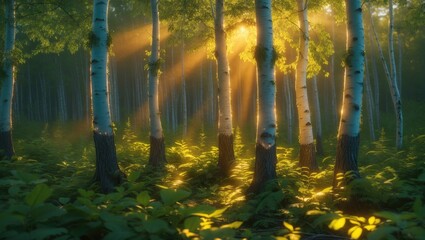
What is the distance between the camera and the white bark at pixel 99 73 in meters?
7.03

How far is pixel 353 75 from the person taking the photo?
588 cm

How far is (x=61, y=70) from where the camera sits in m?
37.6

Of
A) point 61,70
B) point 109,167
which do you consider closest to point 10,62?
point 109,167

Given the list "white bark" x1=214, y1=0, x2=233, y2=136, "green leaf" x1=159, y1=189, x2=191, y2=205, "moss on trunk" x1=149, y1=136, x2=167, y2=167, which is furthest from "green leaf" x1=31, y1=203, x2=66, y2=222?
"moss on trunk" x1=149, y1=136, x2=167, y2=167

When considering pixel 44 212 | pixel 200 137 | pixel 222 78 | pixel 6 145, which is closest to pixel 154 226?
pixel 44 212

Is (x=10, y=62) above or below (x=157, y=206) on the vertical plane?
above

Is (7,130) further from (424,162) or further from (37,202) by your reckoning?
(424,162)

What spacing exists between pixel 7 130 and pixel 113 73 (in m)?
18.6

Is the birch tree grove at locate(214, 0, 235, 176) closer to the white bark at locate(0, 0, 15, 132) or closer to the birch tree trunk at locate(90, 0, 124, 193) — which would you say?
the birch tree trunk at locate(90, 0, 124, 193)

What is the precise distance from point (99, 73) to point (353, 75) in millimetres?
4978

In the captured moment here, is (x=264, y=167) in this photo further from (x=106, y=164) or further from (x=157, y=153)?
(x=157, y=153)

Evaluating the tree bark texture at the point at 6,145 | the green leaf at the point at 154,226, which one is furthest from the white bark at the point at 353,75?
the tree bark texture at the point at 6,145

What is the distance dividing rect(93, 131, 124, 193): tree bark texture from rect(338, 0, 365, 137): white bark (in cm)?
459

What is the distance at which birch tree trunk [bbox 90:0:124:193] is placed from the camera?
23.1 feet
